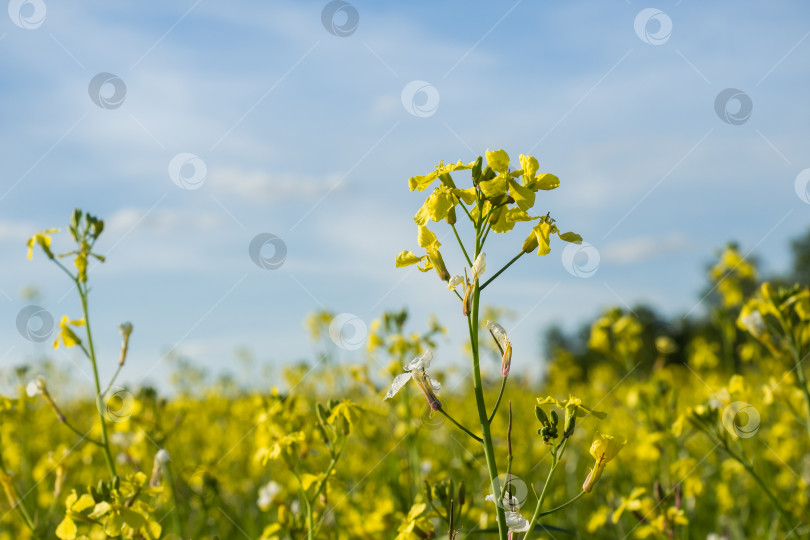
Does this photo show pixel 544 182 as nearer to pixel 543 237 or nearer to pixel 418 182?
pixel 543 237

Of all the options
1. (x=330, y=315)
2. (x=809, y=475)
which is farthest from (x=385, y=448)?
(x=809, y=475)

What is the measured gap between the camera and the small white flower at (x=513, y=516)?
60.9 inches

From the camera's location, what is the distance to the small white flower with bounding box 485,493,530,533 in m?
1.55

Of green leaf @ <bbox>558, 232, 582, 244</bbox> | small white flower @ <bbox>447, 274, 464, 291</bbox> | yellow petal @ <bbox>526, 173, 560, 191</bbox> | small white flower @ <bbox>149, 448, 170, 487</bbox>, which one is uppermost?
yellow petal @ <bbox>526, 173, 560, 191</bbox>

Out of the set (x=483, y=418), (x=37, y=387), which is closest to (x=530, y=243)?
(x=483, y=418)

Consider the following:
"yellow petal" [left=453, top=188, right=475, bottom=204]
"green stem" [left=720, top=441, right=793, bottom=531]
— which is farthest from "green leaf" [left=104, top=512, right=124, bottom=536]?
"green stem" [left=720, top=441, right=793, bottom=531]

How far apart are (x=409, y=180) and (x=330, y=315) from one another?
479 cm

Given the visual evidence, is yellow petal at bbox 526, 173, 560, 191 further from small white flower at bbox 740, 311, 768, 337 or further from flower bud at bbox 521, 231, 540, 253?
small white flower at bbox 740, 311, 768, 337

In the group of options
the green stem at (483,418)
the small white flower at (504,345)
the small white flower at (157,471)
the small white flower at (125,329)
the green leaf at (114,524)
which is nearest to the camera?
the green stem at (483,418)

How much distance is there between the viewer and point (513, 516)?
61.2 inches

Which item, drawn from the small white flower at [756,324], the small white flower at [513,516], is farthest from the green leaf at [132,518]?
the small white flower at [756,324]

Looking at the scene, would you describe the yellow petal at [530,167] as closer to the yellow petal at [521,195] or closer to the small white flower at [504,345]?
the yellow petal at [521,195]
